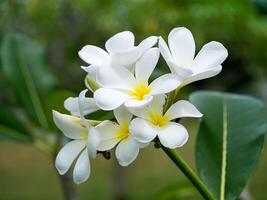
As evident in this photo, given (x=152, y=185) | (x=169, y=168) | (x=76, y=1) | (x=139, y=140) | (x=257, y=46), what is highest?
(x=139, y=140)

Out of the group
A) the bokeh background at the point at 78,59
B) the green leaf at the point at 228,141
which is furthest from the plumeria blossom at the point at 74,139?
the bokeh background at the point at 78,59

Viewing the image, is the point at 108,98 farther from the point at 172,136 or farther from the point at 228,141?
the point at 228,141

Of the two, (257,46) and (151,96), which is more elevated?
(151,96)

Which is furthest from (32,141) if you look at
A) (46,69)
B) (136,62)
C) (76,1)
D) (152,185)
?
(152,185)

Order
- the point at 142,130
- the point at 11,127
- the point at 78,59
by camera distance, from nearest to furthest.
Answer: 1. the point at 142,130
2. the point at 11,127
3. the point at 78,59

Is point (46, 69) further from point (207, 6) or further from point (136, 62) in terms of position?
point (207, 6)

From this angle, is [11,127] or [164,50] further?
[11,127]

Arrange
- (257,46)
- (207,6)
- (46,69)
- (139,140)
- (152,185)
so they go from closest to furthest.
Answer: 1. (139,140)
2. (46,69)
3. (207,6)
4. (257,46)
5. (152,185)

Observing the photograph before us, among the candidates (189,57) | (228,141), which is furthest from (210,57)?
(228,141)
